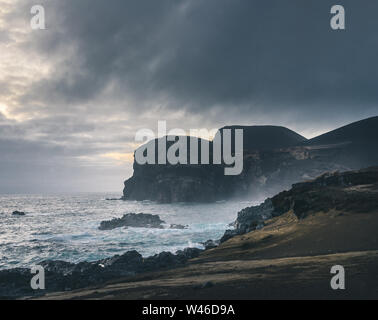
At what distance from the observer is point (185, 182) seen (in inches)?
7702

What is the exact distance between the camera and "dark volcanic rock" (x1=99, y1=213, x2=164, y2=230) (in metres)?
68.6

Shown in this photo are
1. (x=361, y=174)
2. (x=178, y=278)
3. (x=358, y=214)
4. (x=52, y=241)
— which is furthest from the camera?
(x=52, y=241)

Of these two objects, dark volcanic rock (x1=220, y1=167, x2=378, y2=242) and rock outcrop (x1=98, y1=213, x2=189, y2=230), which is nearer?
dark volcanic rock (x1=220, y1=167, x2=378, y2=242)

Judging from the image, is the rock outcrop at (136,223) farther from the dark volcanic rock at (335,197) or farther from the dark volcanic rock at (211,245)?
the dark volcanic rock at (335,197)

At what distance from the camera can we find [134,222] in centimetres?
7212

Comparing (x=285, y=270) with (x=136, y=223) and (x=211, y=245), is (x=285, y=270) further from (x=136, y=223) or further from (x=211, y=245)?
(x=136, y=223)

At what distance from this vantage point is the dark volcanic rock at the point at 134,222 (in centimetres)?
6861

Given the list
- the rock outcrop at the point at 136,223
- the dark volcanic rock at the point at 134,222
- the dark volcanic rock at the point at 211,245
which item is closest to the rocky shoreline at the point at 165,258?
the dark volcanic rock at the point at 211,245

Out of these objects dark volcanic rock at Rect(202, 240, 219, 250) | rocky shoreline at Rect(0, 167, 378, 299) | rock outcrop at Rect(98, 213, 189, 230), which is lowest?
rock outcrop at Rect(98, 213, 189, 230)

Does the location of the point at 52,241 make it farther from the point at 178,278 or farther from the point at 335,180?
the point at 335,180

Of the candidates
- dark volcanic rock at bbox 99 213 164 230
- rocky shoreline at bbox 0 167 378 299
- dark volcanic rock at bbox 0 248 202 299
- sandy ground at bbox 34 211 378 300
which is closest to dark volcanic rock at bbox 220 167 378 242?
rocky shoreline at bbox 0 167 378 299

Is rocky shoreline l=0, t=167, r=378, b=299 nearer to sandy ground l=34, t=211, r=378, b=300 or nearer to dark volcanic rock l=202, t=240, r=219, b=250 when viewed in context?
dark volcanic rock l=202, t=240, r=219, b=250
